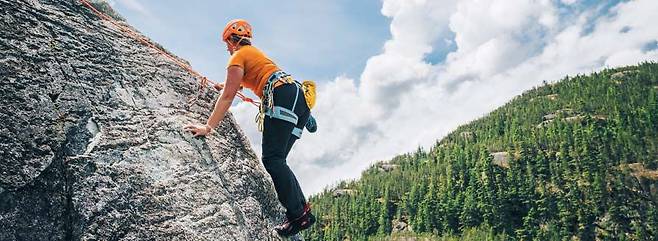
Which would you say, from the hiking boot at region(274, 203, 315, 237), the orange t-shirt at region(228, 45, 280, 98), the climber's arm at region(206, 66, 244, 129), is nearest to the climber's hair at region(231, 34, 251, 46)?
the orange t-shirt at region(228, 45, 280, 98)

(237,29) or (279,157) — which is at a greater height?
(237,29)

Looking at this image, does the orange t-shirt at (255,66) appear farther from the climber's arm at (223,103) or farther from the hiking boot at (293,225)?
the hiking boot at (293,225)

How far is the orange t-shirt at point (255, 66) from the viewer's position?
7.46 metres

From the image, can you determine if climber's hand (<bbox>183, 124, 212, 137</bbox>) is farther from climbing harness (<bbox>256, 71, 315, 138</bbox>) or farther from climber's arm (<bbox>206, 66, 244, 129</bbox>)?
climbing harness (<bbox>256, 71, 315, 138</bbox>)

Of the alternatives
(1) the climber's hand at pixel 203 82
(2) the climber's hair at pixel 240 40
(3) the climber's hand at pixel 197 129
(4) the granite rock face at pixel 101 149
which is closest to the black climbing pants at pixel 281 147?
(4) the granite rock face at pixel 101 149

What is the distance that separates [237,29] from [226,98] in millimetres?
1256

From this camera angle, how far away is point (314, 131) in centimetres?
879

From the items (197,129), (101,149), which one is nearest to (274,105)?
(197,129)

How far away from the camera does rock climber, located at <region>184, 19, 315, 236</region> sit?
23.6ft

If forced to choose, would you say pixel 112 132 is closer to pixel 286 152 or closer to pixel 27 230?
pixel 27 230

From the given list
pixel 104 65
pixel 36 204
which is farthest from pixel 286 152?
pixel 36 204

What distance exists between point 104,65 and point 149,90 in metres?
0.71

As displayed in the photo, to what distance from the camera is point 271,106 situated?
24.2 ft

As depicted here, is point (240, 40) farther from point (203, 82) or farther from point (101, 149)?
point (101, 149)
